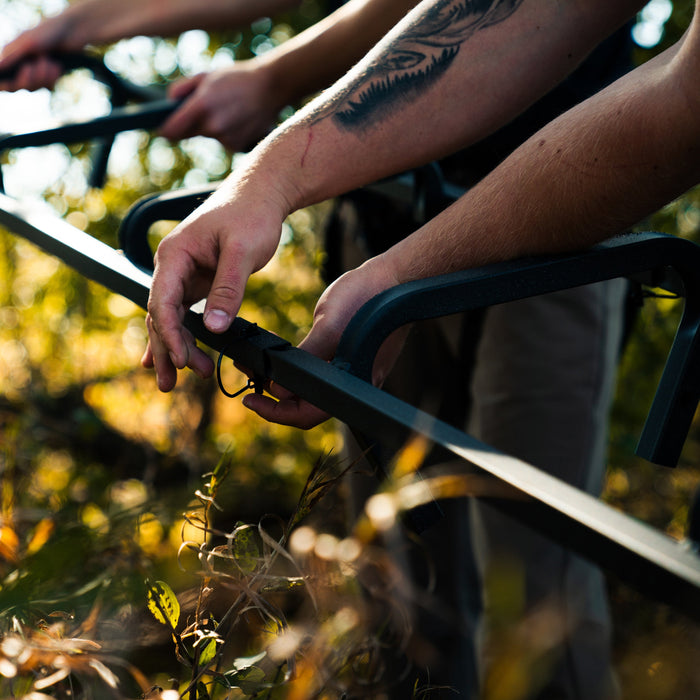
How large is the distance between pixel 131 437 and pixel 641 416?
1999 millimetres

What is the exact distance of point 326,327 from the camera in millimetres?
870

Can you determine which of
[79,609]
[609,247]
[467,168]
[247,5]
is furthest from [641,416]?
[79,609]

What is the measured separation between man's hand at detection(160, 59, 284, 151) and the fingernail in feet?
2.90

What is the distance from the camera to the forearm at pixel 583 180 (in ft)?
2.42

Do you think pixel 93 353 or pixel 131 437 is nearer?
pixel 131 437

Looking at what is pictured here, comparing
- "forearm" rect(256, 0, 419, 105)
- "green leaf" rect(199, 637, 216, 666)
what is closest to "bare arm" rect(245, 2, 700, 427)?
"green leaf" rect(199, 637, 216, 666)

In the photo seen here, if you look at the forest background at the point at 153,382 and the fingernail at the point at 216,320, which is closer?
the fingernail at the point at 216,320

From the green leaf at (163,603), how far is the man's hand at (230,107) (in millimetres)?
1118

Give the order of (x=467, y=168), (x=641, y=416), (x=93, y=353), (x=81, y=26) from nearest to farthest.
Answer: (x=467, y=168)
(x=81, y=26)
(x=641, y=416)
(x=93, y=353)

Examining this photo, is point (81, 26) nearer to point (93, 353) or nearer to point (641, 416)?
point (93, 353)

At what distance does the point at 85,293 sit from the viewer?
10.2 ft

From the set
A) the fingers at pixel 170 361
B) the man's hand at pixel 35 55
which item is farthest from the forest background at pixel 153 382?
the fingers at pixel 170 361

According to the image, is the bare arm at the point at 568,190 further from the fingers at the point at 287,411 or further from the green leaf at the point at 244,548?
the green leaf at the point at 244,548

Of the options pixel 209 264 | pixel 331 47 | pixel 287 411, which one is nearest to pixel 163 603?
pixel 287 411
